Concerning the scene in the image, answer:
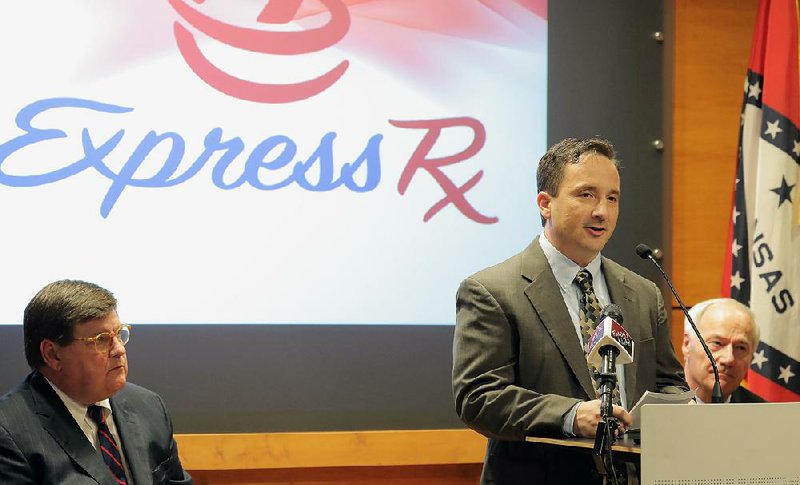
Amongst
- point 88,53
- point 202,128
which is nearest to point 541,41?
point 202,128

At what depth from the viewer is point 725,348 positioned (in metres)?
3.74

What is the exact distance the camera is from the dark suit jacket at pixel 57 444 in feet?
8.52

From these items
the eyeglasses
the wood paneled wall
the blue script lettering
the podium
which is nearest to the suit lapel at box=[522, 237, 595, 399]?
the podium

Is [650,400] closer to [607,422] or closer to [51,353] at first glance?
[607,422]

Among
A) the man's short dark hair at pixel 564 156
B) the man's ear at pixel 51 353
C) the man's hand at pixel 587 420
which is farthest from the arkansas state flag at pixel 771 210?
the man's ear at pixel 51 353

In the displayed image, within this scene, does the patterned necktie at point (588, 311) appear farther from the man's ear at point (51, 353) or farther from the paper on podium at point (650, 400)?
the man's ear at point (51, 353)

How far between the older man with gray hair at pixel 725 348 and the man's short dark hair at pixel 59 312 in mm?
2101

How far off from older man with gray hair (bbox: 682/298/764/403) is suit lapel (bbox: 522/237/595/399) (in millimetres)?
1280

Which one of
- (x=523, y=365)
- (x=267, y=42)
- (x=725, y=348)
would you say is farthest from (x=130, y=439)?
(x=725, y=348)

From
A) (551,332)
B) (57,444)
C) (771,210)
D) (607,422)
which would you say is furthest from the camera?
(771,210)

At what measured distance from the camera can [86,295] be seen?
282cm

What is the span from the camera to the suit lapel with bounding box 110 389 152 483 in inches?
111

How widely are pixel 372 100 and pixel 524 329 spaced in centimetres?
185

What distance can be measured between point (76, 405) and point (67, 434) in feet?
0.43
